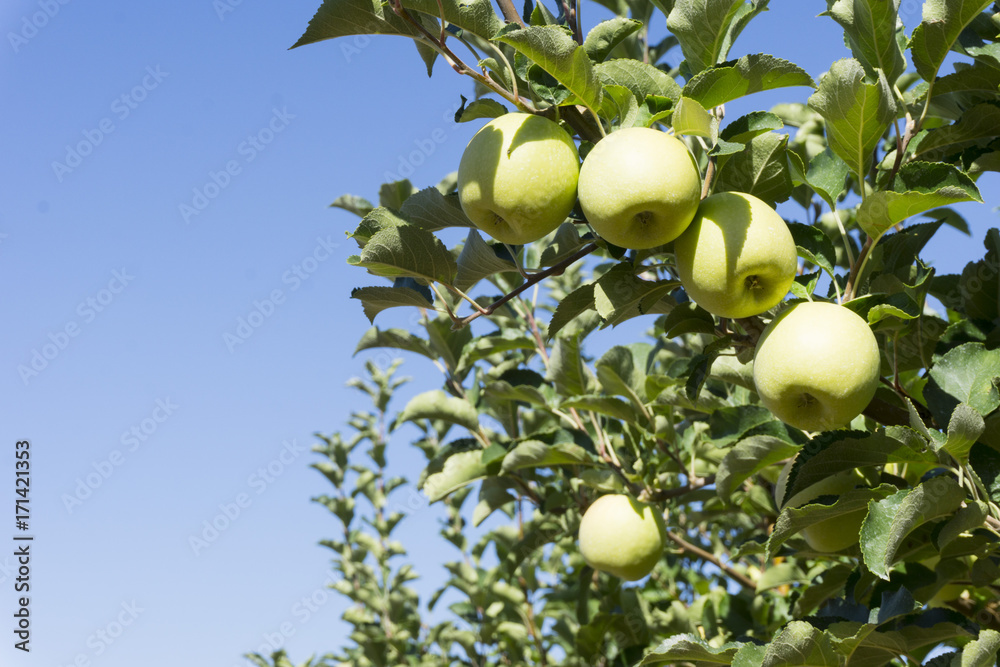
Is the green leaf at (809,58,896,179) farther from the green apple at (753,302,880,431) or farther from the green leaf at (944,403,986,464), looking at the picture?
the green leaf at (944,403,986,464)

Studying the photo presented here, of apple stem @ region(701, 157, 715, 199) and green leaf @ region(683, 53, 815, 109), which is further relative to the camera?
apple stem @ region(701, 157, 715, 199)

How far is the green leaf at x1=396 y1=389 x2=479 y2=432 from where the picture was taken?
3.56 metres

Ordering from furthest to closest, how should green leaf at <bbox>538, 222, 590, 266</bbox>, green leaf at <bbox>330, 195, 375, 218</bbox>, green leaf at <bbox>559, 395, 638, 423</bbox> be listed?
green leaf at <bbox>330, 195, 375, 218</bbox>
green leaf at <bbox>559, 395, 638, 423</bbox>
green leaf at <bbox>538, 222, 590, 266</bbox>

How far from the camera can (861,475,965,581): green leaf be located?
5.35ft

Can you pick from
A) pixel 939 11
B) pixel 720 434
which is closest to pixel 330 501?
pixel 720 434

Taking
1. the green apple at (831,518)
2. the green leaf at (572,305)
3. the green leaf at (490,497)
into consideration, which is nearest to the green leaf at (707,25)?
the green leaf at (572,305)

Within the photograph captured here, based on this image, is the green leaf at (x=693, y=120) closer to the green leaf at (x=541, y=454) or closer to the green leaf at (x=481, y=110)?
the green leaf at (x=481, y=110)

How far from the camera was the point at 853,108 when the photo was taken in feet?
6.01

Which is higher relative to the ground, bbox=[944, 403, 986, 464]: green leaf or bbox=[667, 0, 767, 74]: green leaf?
bbox=[667, 0, 767, 74]: green leaf

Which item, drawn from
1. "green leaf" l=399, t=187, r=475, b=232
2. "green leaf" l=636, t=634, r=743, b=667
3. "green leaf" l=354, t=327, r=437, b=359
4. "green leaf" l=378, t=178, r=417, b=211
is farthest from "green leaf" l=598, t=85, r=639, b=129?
"green leaf" l=354, t=327, r=437, b=359

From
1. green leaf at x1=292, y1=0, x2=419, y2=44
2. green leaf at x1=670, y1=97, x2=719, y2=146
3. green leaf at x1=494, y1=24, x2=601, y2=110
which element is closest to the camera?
green leaf at x1=494, y1=24, x2=601, y2=110

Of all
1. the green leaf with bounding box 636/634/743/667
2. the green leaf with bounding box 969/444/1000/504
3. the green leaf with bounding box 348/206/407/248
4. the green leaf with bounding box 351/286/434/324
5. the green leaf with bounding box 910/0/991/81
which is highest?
the green leaf with bounding box 910/0/991/81

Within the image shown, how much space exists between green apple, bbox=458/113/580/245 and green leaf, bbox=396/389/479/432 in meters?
1.81

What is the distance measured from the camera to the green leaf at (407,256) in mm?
1911
